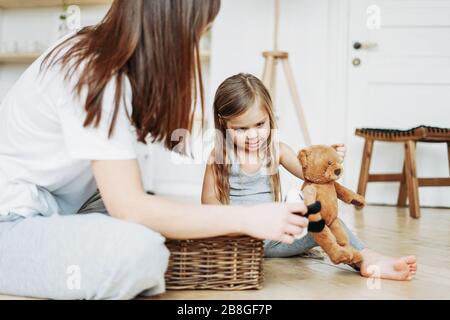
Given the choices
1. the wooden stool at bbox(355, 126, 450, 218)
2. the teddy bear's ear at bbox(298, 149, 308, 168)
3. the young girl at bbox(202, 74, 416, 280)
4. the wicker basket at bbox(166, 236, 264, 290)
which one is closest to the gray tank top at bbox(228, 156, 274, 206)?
the young girl at bbox(202, 74, 416, 280)

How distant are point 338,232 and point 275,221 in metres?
0.33

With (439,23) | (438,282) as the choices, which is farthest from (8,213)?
(439,23)

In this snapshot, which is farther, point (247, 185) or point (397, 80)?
point (397, 80)

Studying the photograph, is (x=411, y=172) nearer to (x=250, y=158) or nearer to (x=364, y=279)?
(x=250, y=158)

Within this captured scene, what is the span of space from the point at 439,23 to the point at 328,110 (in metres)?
0.77

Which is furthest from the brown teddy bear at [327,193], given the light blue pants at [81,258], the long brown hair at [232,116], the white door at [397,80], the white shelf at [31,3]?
the white shelf at [31,3]

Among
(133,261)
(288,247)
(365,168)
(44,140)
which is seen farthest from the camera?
(365,168)

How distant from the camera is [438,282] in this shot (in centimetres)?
112

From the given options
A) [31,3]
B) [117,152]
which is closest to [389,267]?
[117,152]

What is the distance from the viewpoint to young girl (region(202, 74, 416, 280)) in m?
1.34

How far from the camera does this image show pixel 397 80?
3.02 meters

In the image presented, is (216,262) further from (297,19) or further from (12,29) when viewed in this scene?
(12,29)

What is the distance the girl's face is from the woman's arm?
0.50m

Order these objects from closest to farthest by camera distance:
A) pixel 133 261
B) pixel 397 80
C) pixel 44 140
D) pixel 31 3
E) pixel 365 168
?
pixel 133 261
pixel 44 140
pixel 365 168
pixel 397 80
pixel 31 3
